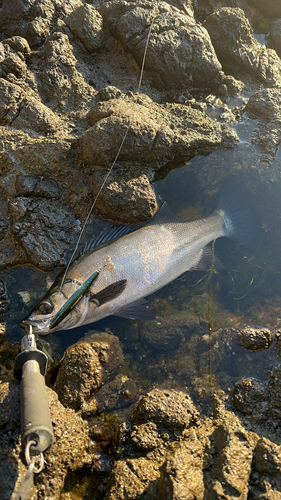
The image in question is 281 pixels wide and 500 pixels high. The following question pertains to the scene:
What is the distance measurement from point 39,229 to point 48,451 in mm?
2317

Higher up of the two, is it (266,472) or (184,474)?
(184,474)

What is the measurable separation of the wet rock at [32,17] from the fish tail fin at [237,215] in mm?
3421

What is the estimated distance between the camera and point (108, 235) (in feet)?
13.1

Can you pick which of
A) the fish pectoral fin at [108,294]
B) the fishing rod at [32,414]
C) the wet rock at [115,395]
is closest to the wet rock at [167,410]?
the wet rock at [115,395]

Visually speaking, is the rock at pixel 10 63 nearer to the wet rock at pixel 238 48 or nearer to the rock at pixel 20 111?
the rock at pixel 20 111

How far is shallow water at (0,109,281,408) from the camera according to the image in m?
3.77

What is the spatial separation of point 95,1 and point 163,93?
1.87 metres

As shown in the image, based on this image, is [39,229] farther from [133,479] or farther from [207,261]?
[133,479]

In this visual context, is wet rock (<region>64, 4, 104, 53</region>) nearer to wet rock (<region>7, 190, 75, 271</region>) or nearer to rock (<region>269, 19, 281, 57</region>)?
wet rock (<region>7, 190, 75, 271</region>)

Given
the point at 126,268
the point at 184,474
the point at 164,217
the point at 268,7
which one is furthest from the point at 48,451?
the point at 268,7

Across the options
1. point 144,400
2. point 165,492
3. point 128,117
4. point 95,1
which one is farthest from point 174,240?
point 95,1

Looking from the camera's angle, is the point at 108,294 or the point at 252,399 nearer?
the point at 252,399

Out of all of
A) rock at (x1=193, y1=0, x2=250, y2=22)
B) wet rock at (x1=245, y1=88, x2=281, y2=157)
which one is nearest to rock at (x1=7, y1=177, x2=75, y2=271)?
wet rock at (x1=245, y1=88, x2=281, y2=157)

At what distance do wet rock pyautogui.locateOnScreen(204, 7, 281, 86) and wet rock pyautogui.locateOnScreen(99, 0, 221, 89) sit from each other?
0.45m
